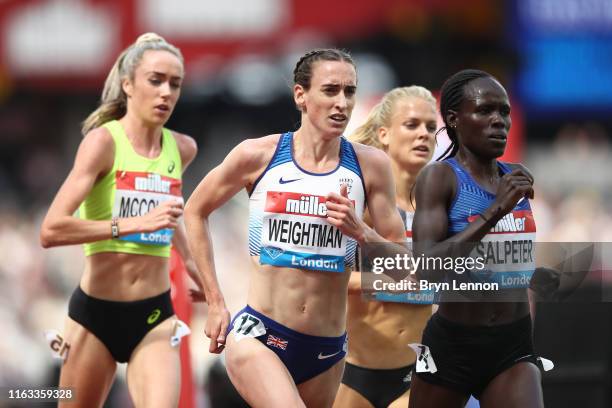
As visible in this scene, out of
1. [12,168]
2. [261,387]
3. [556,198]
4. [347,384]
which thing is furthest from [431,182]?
[12,168]

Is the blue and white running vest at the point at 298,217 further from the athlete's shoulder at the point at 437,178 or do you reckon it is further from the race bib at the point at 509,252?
the race bib at the point at 509,252

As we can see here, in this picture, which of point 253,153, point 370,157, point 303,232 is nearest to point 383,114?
point 370,157

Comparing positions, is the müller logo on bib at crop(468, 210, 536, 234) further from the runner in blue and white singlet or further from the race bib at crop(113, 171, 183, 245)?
the race bib at crop(113, 171, 183, 245)

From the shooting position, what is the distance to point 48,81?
21625 mm

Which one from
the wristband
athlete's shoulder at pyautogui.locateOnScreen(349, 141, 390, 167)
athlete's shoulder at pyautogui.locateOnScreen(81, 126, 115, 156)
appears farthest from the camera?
athlete's shoulder at pyautogui.locateOnScreen(81, 126, 115, 156)

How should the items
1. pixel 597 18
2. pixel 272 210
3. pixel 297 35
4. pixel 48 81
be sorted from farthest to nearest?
1. pixel 48 81
2. pixel 297 35
3. pixel 597 18
4. pixel 272 210

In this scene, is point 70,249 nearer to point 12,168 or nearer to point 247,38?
point 247,38

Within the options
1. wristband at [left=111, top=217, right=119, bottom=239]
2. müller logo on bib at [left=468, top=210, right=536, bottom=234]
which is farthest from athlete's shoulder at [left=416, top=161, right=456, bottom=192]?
wristband at [left=111, top=217, right=119, bottom=239]

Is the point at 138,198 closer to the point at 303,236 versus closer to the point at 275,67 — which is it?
the point at 303,236

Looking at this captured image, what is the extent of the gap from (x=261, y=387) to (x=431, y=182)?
1363 mm

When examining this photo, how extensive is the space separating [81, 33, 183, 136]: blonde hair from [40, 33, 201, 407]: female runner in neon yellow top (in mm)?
36

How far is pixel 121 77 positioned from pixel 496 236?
3084 mm

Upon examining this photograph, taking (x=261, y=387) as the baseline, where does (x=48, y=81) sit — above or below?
above

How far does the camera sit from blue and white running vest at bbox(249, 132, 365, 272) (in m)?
6.67
